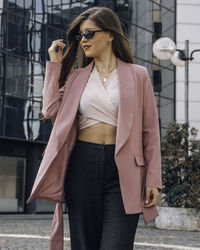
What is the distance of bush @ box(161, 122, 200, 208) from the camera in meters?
14.3

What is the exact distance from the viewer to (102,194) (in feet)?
10.8

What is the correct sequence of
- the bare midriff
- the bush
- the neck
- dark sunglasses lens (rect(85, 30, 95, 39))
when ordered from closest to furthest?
the bare midriff
dark sunglasses lens (rect(85, 30, 95, 39))
the neck
the bush

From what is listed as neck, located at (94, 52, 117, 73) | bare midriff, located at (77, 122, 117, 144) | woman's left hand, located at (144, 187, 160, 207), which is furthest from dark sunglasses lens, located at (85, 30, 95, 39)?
woman's left hand, located at (144, 187, 160, 207)

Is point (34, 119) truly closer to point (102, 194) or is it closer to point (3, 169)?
point (3, 169)

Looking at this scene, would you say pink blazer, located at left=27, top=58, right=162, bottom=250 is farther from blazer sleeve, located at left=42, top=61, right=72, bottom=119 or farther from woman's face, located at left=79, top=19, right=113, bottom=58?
woman's face, located at left=79, top=19, right=113, bottom=58

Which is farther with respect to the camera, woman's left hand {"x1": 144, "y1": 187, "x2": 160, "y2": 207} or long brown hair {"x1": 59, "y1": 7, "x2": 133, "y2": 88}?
long brown hair {"x1": 59, "y1": 7, "x2": 133, "y2": 88}

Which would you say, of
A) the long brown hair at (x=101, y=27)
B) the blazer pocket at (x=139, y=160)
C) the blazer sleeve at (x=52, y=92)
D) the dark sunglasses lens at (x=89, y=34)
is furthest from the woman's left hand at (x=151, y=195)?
the dark sunglasses lens at (x=89, y=34)

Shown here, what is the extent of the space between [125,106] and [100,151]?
0.95 feet

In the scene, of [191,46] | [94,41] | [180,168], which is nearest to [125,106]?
[94,41]

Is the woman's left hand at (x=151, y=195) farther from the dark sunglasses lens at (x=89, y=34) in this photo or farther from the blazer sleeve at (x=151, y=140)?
the dark sunglasses lens at (x=89, y=34)

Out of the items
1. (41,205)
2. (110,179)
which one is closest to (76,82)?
(110,179)

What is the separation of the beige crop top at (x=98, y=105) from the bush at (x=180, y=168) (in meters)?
11.1

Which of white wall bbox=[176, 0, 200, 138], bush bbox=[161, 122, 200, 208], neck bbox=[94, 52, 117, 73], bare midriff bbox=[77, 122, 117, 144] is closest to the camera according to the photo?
bare midriff bbox=[77, 122, 117, 144]

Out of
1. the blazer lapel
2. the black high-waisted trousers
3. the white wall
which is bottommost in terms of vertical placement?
the black high-waisted trousers
